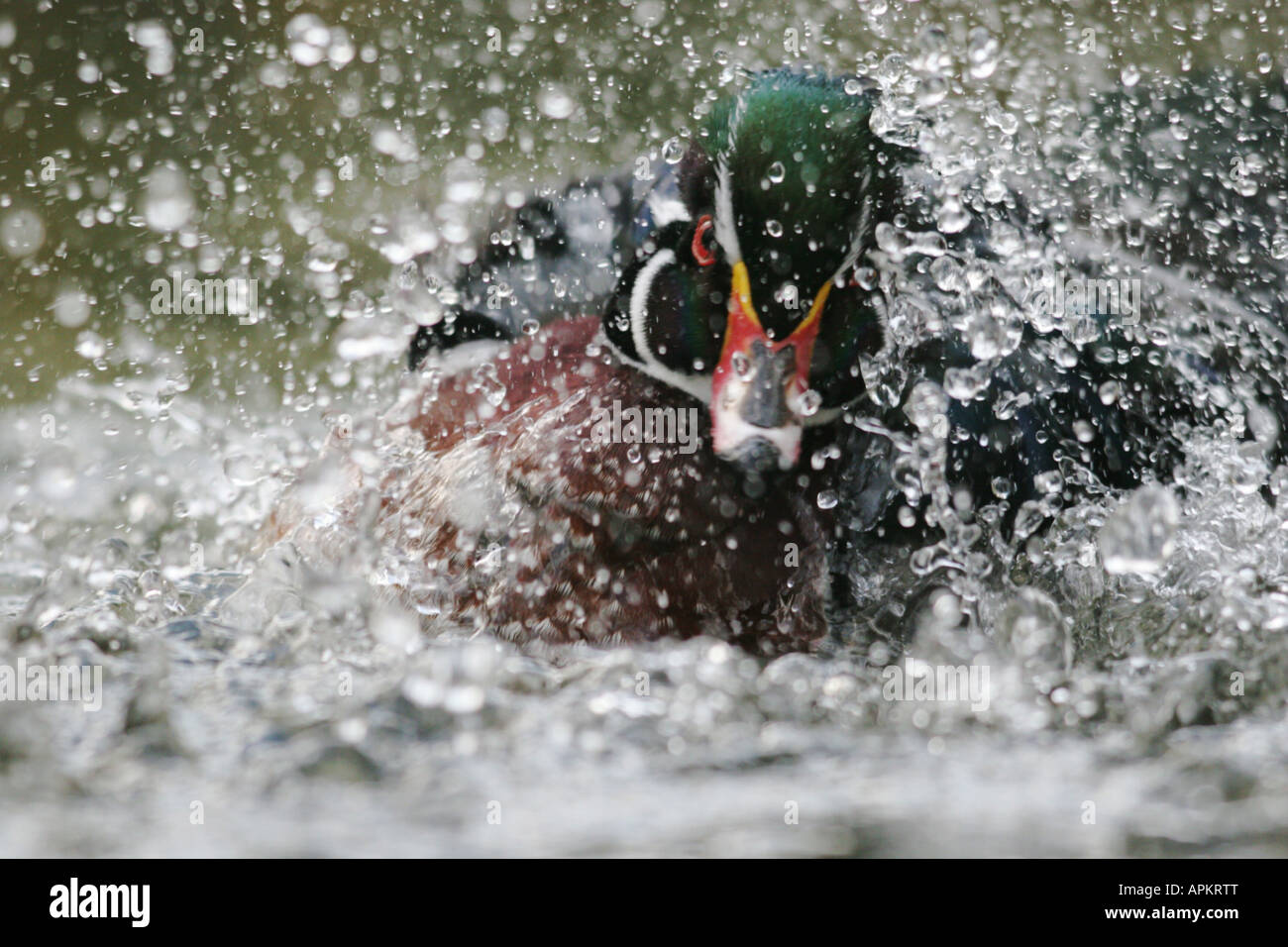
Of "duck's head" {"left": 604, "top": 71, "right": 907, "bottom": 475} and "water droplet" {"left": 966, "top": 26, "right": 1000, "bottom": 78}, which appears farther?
"water droplet" {"left": 966, "top": 26, "right": 1000, "bottom": 78}

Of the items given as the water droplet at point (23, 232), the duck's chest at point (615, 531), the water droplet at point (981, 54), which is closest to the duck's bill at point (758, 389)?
the duck's chest at point (615, 531)

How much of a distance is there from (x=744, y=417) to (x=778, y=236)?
11.6 inches

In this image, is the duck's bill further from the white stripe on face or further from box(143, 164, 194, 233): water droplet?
box(143, 164, 194, 233): water droplet

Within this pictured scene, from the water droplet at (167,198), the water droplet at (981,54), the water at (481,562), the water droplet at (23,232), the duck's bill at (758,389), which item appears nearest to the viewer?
the water at (481,562)

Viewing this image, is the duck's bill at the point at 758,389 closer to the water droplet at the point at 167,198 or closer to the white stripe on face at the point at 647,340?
the white stripe on face at the point at 647,340

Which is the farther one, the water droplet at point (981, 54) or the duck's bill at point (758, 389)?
the water droplet at point (981, 54)

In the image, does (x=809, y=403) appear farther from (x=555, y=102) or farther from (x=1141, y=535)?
(x=555, y=102)

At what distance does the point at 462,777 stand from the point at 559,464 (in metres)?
0.80

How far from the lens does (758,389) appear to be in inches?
70.3

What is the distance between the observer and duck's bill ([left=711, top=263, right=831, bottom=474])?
1.78 meters

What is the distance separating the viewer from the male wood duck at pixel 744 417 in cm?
182

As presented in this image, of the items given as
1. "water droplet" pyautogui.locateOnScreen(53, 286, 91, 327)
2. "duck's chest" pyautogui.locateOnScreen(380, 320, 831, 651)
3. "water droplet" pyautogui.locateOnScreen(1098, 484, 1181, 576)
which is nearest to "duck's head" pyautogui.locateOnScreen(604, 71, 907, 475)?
"duck's chest" pyautogui.locateOnScreen(380, 320, 831, 651)

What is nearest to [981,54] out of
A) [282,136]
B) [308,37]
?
[308,37]

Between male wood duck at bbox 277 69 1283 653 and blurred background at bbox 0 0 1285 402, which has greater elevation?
blurred background at bbox 0 0 1285 402
